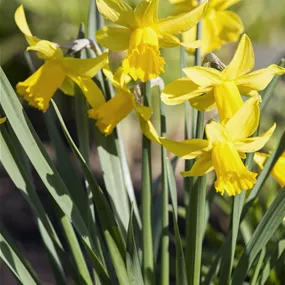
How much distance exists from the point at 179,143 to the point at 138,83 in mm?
173

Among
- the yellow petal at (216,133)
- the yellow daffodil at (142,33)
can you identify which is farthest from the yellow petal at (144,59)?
the yellow petal at (216,133)

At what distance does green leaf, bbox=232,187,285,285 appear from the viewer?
79 cm

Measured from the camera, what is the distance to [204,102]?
0.82 meters

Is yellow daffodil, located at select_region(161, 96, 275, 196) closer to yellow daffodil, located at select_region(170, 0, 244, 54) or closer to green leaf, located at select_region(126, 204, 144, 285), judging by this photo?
green leaf, located at select_region(126, 204, 144, 285)

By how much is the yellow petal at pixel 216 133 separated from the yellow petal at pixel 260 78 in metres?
0.09

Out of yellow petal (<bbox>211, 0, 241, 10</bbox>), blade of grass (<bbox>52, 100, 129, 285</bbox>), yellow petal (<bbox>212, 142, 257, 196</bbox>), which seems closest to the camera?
yellow petal (<bbox>212, 142, 257, 196</bbox>)

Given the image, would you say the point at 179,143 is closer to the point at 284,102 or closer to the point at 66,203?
the point at 66,203

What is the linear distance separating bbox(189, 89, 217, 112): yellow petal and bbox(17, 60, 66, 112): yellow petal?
213 millimetres

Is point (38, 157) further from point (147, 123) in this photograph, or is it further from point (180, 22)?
point (180, 22)

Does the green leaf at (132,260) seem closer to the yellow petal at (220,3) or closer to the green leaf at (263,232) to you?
the green leaf at (263,232)

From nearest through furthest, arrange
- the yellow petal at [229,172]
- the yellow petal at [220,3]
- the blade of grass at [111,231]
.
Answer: the yellow petal at [229,172] → the blade of grass at [111,231] → the yellow petal at [220,3]

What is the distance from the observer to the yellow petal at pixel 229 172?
738 mm

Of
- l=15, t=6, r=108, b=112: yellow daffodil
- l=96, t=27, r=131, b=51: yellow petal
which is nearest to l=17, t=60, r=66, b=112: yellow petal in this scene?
l=15, t=6, r=108, b=112: yellow daffodil

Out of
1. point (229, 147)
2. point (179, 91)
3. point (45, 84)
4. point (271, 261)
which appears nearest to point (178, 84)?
point (179, 91)
